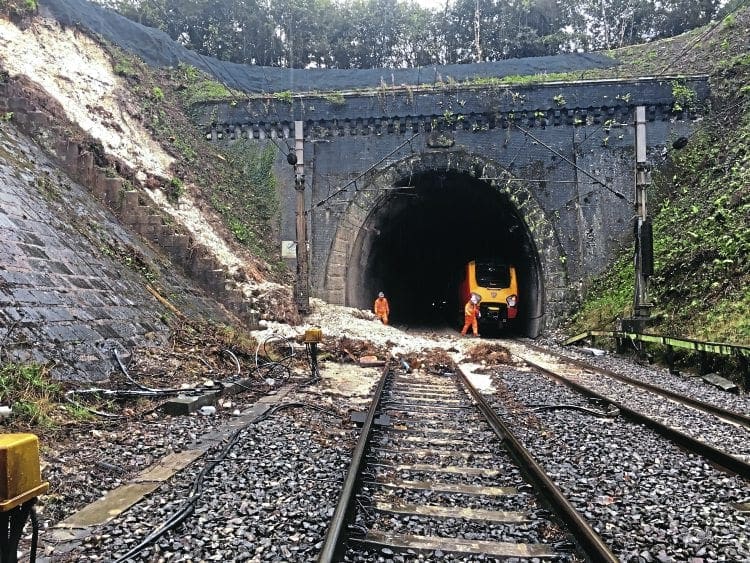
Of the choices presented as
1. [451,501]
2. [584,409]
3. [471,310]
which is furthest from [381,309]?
[451,501]

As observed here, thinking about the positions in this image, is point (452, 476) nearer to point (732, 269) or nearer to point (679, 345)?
point (679, 345)

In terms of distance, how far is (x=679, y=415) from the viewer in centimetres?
641

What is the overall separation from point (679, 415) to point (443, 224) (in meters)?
19.4

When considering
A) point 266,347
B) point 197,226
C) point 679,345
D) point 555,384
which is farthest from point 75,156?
point 679,345

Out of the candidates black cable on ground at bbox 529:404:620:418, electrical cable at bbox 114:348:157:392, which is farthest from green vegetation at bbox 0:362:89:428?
black cable on ground at bbox 529:404:620:418

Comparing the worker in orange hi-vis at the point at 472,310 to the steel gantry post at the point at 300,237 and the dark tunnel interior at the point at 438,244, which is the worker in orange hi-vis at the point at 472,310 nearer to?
the dark tunnel interior at the point at 438,244

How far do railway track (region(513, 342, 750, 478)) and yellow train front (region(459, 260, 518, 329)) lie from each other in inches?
347

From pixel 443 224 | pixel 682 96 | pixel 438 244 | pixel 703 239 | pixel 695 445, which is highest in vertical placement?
pixel 682 96

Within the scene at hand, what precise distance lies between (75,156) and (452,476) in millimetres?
9773

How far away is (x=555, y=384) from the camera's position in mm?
8477

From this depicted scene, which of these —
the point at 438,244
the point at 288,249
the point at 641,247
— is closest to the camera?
the point at 641,247

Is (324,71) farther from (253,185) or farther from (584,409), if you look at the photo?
(584,409)

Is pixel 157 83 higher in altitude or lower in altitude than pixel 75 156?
higher

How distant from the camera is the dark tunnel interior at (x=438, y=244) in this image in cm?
1848
